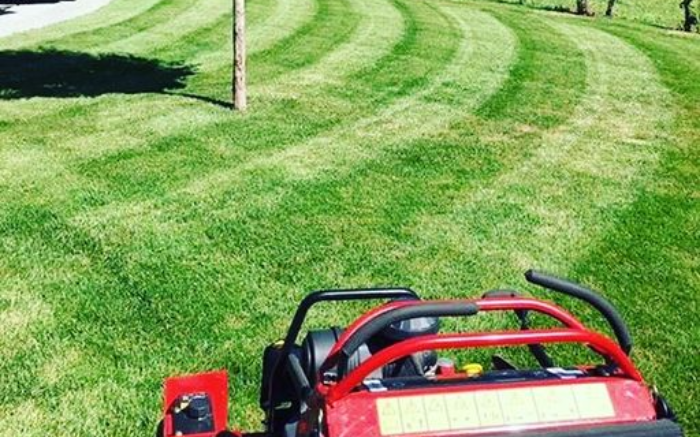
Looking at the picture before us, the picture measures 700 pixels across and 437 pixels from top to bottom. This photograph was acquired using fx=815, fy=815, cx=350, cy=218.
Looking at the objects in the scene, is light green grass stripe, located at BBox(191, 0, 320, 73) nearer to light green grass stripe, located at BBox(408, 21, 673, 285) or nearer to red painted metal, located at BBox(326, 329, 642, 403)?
light green grass stripe, located at BBox(408, 21, 673, 285)

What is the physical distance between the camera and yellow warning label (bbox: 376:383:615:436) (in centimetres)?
337

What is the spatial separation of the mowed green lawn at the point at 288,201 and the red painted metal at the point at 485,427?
2.64 meters

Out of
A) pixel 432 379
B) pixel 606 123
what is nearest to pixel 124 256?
pixel 432 379

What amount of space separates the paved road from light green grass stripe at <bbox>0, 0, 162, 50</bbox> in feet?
1.74

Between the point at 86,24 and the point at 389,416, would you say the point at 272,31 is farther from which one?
the point at 389,416

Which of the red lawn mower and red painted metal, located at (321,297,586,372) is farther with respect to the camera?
red painted metal, located at (321,297,586,372)

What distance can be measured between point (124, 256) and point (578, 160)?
7032 millimetres

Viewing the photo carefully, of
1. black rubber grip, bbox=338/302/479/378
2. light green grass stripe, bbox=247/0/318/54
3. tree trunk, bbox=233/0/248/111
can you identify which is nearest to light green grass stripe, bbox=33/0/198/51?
light green grass stripe, bbox=247/0/318/54

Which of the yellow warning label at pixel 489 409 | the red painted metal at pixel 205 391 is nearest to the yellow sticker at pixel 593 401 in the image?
the yellow warning label at pixel 489 409

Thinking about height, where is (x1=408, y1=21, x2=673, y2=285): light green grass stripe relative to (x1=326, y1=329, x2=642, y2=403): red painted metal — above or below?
below

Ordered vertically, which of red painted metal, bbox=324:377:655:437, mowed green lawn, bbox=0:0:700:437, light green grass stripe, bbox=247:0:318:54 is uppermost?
red painted metal, bbox=324:377:655:437

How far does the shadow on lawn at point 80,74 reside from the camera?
15.4 meters

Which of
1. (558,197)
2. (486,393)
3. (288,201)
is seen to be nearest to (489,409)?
(486,393)

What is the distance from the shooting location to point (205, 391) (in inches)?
206
